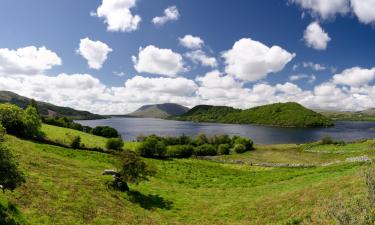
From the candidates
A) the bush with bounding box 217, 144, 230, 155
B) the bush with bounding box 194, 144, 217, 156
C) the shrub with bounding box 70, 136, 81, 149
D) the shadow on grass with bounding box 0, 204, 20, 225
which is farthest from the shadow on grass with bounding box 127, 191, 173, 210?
the bush with bounding box 217, 144, 230, 155

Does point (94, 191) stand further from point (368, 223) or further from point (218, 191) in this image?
point (368, 223)

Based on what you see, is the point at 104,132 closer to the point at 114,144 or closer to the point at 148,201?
the point at 114,144

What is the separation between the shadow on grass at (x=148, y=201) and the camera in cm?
3403

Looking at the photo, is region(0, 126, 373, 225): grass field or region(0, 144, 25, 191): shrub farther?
region(0, 126, 373, 225): grass field

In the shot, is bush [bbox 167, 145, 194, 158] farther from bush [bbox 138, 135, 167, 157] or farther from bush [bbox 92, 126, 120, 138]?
bush [bbox 92, 126, 120, 138]

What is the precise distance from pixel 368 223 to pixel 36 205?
2395cm

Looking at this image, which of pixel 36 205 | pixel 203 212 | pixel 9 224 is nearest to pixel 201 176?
pixel 203 212

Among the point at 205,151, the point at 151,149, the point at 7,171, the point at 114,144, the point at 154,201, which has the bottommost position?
the point at 205,151

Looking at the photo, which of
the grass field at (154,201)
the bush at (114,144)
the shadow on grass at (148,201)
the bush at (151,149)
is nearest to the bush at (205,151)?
the bush at (151,149)

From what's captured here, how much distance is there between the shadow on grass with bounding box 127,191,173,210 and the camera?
34.0 m

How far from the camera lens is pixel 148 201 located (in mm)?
35438

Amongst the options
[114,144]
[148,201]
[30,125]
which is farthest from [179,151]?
[148,201]

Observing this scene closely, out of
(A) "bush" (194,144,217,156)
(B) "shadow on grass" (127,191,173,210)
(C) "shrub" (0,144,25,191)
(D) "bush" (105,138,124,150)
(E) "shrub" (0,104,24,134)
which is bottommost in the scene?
(A) "bush" (194,144,217,156)

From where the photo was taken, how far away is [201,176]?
61.9m
